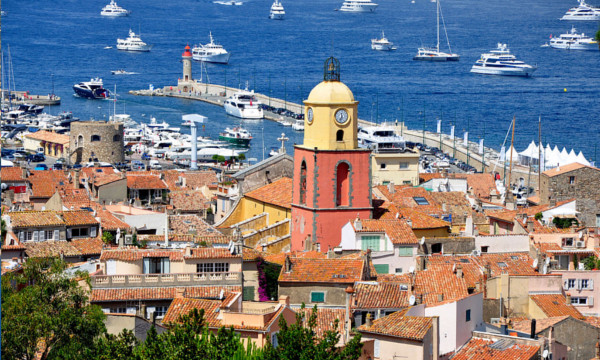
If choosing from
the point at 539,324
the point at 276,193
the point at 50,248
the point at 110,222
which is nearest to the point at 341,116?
the point at 276,193

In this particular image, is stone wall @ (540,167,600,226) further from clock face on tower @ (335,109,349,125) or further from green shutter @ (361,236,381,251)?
green shutter @ (361,236,381,251)

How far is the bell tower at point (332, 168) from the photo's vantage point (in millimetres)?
36625

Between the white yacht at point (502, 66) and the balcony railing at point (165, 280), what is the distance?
152622 mm

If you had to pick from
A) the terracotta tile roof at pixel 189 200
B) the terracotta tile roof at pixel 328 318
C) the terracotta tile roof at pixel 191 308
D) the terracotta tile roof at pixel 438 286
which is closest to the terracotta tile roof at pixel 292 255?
the terracotta tile roof at pixel 438 286

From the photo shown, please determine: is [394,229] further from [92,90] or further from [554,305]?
[92,90]

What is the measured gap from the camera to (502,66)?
591ft

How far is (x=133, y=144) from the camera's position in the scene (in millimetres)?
96500

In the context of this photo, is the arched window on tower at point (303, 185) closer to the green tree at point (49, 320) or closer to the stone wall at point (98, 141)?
the green tree at point (49, 320)

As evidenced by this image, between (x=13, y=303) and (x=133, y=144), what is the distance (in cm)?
7400

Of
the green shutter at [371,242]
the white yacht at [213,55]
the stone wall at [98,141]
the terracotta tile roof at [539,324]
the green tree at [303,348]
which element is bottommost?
the terracotta tile roof at [539,324]

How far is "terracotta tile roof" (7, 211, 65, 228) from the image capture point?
35.0m

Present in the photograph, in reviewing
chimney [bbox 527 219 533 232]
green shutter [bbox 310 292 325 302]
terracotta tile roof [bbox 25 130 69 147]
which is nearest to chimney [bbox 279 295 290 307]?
green shutter [bbox 310 292 325 302]

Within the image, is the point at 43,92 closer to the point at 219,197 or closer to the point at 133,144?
the point at 133,144

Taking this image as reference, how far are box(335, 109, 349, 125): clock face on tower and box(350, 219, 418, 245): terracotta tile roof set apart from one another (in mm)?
3128
